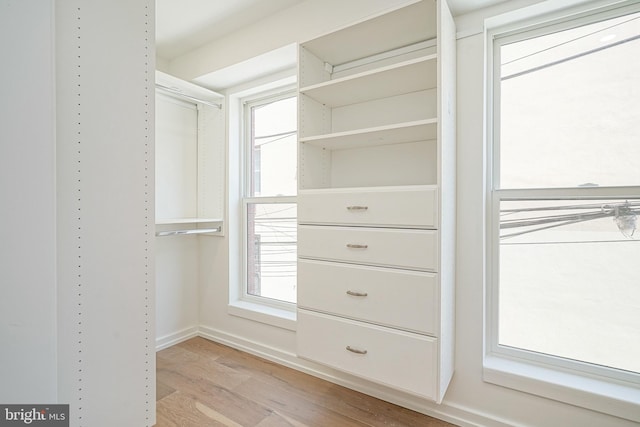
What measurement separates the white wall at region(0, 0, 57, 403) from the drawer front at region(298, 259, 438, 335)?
42.6 inches

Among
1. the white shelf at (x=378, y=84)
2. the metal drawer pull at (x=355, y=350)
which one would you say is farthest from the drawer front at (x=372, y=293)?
the white shelf at (x=378, y=84)

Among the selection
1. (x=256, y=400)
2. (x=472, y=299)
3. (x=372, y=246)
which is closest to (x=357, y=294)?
(x=372, y=246)

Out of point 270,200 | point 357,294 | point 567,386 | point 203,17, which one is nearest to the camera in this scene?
point 567,386

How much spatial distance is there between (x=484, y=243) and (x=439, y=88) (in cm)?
83

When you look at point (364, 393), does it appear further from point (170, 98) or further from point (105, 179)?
point (170, 98)

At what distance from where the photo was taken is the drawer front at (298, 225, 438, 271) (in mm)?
1395

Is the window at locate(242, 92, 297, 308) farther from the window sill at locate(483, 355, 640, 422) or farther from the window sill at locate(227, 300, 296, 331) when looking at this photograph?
the window sill at locate(483, 355, 640, 422)

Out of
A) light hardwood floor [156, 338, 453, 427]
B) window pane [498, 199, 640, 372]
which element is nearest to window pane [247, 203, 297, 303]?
light hardwood floor [156, 338, 453, 427]

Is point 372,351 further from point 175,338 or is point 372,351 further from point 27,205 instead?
point 175,338

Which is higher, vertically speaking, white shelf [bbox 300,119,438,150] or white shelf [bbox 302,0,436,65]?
white shelf [bbox 302,0,436,65]

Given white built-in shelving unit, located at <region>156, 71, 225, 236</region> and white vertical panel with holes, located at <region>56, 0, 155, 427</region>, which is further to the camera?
white built-in shelving unit, located at <region>156, 71, 225, 236</region>

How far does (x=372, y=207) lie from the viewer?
→ 1.52 m

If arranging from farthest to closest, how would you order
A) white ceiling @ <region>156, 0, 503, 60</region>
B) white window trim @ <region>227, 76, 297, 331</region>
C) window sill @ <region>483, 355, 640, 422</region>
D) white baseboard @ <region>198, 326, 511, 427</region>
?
white window trim @ <region>227, 76, 297, 331</region> < white ceiling @ <region>156, 0, 503, 60</region> < white baseboard @ <region>198, 326, 511, 427</region> < window sill @ <region>483, 355, 640, 422</region>

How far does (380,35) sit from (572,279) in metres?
1.60
